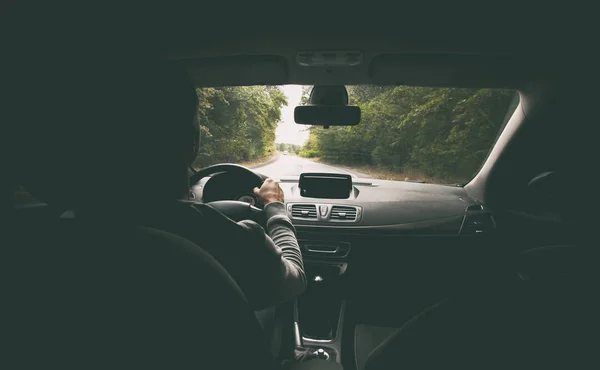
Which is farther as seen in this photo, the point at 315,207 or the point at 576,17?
the point at 315,207

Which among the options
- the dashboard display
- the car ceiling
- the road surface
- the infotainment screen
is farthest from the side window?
the infotainment screen

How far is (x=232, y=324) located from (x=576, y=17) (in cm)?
347

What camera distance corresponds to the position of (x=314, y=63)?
316cm

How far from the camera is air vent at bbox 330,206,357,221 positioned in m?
3.46

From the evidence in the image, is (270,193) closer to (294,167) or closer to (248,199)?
(248,199)

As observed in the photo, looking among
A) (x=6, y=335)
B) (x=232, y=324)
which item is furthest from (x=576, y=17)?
(x=6, y=335)

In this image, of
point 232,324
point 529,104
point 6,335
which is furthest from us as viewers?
point 529,104

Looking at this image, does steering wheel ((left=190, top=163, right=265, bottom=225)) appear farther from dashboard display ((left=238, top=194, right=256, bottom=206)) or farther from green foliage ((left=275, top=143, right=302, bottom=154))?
green foliage ((left=275, top=143, right=302, bottom=154))

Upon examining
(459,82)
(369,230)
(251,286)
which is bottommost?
(369,230)

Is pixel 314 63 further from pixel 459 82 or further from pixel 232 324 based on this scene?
pixel 232 324

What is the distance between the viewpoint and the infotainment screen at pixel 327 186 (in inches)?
144

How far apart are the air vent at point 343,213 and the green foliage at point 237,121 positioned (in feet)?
3.94

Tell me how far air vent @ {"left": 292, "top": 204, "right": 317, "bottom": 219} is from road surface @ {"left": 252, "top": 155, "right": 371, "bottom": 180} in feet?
1.60

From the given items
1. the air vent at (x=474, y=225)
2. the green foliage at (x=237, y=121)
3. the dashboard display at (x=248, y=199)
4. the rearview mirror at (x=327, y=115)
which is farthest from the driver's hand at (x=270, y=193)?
the air vent at (x=474, y=225)
